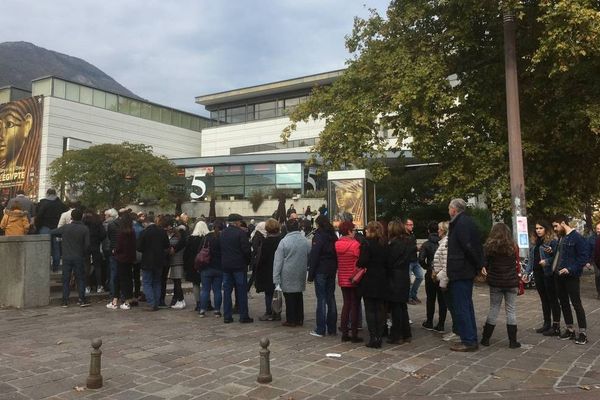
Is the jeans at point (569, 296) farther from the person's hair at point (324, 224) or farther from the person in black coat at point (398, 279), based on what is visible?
the person's hair at point (324, 224)

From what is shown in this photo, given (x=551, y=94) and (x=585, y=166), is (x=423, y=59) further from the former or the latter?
(x=585, y=166)

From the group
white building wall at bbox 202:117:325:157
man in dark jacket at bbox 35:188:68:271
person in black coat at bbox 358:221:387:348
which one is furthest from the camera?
white building wall at bbox 202:117:325:157

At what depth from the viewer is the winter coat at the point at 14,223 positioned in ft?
35.8

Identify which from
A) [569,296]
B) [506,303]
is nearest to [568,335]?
[569,296]

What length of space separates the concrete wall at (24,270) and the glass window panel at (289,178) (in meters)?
37.2

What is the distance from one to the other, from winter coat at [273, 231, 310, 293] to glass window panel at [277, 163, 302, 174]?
A: 39.0 meters

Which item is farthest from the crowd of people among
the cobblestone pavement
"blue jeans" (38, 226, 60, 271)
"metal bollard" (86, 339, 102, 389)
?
"metal bollard" (86, 339, 102, 389)

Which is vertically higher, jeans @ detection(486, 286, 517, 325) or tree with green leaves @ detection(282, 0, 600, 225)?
tree with green leaves @ detection(282, 0, 600, 225)

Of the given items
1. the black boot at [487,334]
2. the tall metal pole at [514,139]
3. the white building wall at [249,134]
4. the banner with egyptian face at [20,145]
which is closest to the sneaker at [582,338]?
the black boot at [487,334]

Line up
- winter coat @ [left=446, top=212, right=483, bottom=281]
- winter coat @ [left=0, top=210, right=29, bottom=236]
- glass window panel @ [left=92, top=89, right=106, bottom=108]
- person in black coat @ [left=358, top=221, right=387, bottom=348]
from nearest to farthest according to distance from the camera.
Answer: winter coat @ [left=446, top=212, right=483, bottom=281], person in black coat @ [left=358, top=221, right=387, bottom=348], winter coat @ [left=0, top=210, right=29, bottom=236], glass window panel @ [left=92, top=89, right=106, bottom=108]

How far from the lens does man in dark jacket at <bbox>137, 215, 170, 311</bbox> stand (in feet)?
31.3

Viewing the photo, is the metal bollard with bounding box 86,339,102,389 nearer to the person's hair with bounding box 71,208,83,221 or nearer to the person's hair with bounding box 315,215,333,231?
the person's hair with bounding box 315,215,333,231

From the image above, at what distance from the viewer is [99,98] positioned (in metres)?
62.2

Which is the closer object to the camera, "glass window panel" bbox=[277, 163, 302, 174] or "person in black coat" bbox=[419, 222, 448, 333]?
"person in black coat" bbox=[419, 222, 448, 333]
